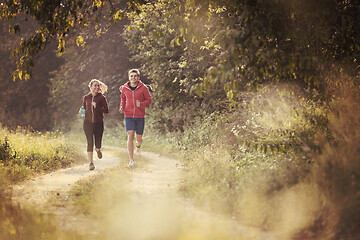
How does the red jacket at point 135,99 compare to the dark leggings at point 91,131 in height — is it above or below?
above

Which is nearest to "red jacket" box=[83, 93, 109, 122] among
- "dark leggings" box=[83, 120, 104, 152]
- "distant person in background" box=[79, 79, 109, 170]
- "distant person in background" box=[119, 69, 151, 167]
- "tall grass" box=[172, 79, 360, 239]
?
"distant person in background" box=[79, 79, 109, 170]

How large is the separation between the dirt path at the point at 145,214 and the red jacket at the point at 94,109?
216 centimetres

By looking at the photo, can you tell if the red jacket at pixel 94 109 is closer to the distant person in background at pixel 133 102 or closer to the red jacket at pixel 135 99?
the distant person in background at pixel 133 102

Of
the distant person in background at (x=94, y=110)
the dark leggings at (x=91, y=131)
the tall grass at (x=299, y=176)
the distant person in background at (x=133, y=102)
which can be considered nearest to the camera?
the tall grass at (x=299, y=176)

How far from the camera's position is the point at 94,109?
37.7 ft

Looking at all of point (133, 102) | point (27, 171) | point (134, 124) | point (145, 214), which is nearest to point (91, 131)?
point (134, 124)

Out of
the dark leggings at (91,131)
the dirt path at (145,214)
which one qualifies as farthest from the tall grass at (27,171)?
the dark leggings at (91,131)

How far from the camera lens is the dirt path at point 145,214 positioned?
5.73 metres

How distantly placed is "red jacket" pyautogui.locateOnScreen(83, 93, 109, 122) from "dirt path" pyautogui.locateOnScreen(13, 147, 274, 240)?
7.08ft

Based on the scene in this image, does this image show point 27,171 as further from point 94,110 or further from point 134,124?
point 134,124

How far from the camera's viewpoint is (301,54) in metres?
6.10

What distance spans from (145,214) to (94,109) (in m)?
5.41

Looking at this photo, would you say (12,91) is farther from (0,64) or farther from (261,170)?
(261,170)

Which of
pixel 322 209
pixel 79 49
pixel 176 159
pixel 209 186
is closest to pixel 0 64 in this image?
pixel 79 49
